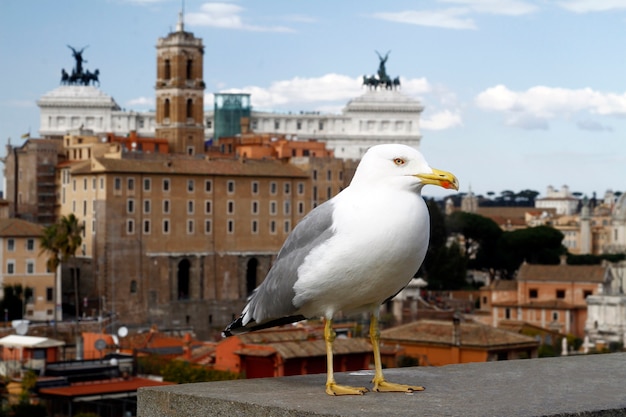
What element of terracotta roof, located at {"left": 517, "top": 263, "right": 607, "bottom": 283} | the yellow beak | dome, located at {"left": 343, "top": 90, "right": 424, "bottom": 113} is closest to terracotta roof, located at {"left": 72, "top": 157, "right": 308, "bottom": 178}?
terracotta roof, located at {"left": 517, "top": 263, "right": 607, "bottom": 283}

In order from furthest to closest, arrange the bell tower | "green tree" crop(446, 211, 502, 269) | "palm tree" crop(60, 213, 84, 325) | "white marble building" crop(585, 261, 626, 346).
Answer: "green tree" crop(446, 211, 502, 269) → the bell tower → "white marble building" crop(585, 261, 626, 346) → "palm tree" crop(60, 213, 84, 325)

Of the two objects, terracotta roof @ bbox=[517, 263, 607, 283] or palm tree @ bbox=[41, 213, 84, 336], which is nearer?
palm tree @ bbox=[41, 213, 84, 336]

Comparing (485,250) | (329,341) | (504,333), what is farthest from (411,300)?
(329,341)

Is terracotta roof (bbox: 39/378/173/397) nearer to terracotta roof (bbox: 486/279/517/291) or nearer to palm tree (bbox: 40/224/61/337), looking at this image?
palm tree (bbox: 40/224/61/337)

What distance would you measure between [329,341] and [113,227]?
57287 millimetres

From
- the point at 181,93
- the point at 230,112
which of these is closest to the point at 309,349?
the point at 181,93

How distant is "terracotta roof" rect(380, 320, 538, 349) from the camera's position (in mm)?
37359

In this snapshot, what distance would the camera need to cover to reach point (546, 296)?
62281mm

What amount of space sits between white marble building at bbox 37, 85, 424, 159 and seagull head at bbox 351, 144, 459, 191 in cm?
10214

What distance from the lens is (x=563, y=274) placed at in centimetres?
6266

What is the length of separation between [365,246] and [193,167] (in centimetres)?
6087

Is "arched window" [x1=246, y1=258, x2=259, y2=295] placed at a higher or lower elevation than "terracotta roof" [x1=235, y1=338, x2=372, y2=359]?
higher

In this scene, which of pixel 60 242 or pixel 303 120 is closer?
pixel 60 242

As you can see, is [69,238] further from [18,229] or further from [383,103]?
[383,103]
